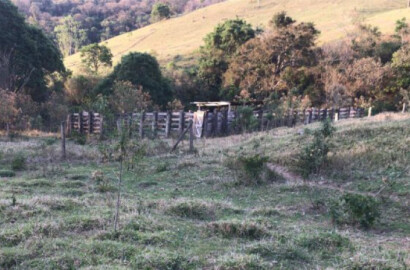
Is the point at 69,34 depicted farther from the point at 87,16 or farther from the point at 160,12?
the point at 160,12

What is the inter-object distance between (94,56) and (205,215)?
3816 centimetres

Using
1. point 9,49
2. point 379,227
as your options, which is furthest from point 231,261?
point 9,49

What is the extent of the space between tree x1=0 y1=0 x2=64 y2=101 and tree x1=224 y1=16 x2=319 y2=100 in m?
15.4

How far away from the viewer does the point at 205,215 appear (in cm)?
721

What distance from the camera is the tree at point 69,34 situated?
72.8m

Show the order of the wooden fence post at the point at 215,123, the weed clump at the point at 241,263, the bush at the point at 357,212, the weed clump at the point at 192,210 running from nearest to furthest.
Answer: the weed clump at the point at 241,263 → the bush at the point at 357,212 → the weed clump at the point at 192,210 → the wooden fence post at the point at 215,123

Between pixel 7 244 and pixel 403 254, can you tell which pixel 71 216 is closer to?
pixel 7 244

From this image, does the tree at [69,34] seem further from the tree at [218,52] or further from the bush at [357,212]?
the bush at [357,212]

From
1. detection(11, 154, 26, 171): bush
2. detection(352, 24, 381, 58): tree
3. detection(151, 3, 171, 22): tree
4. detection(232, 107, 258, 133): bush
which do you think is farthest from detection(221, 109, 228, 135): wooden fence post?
detection(151, 3, 171, 22): tree

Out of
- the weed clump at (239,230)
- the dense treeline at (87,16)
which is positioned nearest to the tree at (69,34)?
the dense treeline at (87,16)

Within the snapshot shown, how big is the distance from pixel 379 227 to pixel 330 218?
838 millimetres

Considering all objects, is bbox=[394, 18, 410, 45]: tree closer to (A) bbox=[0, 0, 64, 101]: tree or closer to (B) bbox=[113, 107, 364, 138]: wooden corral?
(B) bbox=[113, 107, 364, 138]: wooden corral

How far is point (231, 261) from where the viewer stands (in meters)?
4.68

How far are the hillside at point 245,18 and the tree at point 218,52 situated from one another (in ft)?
39.3
